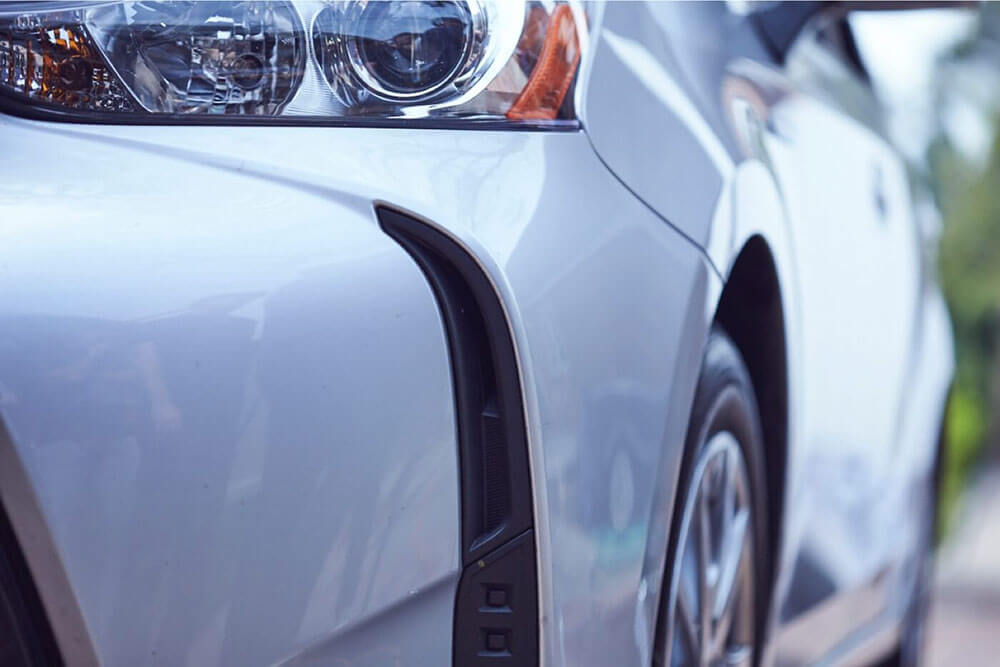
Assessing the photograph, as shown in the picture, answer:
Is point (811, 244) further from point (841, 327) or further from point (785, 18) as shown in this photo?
point (785, 18)

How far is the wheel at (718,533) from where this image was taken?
165cm

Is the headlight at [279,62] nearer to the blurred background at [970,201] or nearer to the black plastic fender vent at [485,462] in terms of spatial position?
the black plastic fender vent at [485,462]

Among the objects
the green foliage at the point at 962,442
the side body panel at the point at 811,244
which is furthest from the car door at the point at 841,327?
the green foliage at the point at 962,442

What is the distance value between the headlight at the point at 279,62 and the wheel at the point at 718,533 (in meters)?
0.49

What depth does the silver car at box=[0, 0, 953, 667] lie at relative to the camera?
1.18 m

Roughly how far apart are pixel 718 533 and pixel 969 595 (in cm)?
464

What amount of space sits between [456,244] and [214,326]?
244 mm

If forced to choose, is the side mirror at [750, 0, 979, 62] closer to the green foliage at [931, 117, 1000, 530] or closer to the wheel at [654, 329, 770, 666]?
the wheel at [654, 329, 770, 666]

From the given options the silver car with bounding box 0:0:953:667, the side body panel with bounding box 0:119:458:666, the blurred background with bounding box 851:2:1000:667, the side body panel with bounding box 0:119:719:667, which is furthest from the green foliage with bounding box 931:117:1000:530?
the side body panel with bounding box 0:119:458:666

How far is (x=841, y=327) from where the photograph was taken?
2311 mm

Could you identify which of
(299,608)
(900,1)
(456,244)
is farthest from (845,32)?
(299,608)

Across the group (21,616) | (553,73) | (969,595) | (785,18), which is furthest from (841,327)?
(969,595)

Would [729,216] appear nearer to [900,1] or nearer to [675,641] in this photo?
[675,641]

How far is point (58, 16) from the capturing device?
1.36 m
